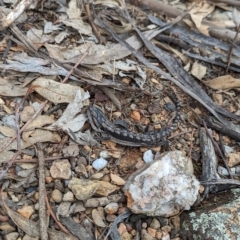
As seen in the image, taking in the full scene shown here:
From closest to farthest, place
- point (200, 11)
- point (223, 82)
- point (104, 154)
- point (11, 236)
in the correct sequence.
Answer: point (11, 236), point (104, 154), point (223, 82), point (200, 11)

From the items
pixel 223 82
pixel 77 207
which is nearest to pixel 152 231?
pixel 77 207

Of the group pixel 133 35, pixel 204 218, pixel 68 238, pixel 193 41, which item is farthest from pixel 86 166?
pixel 193 41

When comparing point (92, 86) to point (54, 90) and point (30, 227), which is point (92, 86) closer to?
point (54, 90)

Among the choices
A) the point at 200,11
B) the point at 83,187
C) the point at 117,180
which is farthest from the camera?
the point at 200,11

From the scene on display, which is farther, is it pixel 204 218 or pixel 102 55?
pixel 102 55

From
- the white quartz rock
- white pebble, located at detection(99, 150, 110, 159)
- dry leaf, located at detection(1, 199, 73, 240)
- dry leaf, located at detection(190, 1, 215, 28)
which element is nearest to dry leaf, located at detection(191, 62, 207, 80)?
dry leaf, located at detection(190, 1, 215, 28)

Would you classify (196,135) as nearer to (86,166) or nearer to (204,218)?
(204,218)

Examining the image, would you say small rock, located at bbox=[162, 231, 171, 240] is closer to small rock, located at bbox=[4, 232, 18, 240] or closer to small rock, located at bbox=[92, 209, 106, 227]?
small rock, located at bbox=[92, 209, 106, 227]
